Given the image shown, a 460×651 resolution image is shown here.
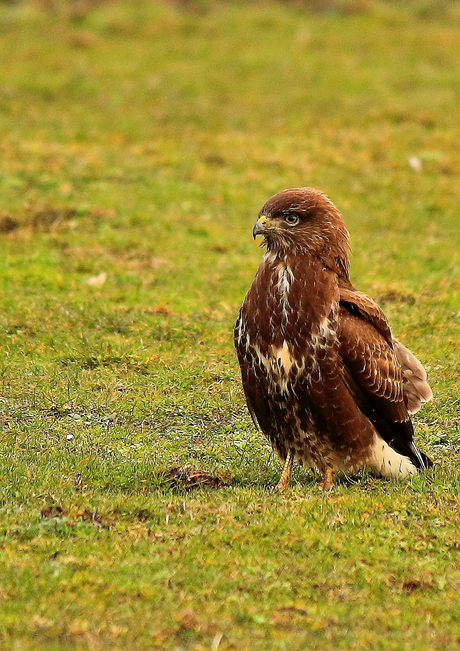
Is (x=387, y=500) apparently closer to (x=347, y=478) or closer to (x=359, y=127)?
(x=347, y=478)

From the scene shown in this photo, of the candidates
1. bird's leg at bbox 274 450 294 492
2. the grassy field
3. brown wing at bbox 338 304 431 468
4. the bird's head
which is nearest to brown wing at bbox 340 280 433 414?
brown wing at bbox 338 304 431 468

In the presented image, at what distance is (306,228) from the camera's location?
26.8ft

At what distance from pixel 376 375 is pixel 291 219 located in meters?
1.41

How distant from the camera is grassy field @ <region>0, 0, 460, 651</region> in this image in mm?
5867

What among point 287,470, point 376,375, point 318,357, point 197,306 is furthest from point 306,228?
point 197,306

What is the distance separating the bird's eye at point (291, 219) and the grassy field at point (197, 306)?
2.06 metres

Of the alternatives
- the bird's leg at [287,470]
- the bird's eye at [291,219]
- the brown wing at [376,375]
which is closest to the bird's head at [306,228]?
the bird's eye at [291,219]

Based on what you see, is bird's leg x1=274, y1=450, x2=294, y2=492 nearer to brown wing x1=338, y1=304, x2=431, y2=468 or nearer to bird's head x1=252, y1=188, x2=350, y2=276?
brown wing x1=338, y1=304, x2=431, y2=468

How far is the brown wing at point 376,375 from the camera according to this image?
7.85 m

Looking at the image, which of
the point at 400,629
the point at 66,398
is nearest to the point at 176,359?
the point at 66,398

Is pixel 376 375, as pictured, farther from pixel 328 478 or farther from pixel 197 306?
pixel 197 306

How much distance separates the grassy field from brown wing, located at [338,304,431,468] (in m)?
0.49

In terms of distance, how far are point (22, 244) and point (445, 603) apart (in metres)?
10.0

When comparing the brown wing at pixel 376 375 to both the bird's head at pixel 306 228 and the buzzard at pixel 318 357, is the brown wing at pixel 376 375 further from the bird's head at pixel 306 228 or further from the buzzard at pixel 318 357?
the bird's head at pixel 306 228
